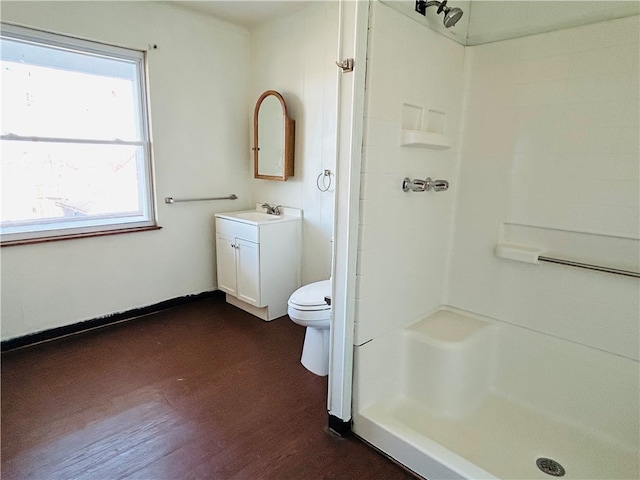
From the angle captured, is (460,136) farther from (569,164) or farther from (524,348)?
(524,348)

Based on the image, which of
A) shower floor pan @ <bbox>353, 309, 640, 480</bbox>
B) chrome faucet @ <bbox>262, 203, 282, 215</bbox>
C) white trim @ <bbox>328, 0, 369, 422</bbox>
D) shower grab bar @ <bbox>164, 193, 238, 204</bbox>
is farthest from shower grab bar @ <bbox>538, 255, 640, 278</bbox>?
shower grab bar @ <bbox>164, 193, 238, 204</bbox>

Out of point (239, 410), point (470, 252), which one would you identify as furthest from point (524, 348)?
point (239, 410)

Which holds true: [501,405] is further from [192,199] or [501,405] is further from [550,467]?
[192,199]

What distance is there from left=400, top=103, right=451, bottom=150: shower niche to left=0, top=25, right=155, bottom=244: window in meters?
2.08

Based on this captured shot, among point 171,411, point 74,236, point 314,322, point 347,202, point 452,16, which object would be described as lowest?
point 171,411

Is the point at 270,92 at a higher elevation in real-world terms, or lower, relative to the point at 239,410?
higher

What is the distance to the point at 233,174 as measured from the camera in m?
3.38

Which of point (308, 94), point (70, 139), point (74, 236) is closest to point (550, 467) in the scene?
point (308, 94)

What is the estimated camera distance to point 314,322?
7.17 ft

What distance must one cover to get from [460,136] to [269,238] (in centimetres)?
153

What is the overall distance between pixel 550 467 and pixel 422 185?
134cm

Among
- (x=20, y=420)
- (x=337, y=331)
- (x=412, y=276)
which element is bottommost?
(x=20, y=420)

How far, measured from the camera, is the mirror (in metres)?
2.97

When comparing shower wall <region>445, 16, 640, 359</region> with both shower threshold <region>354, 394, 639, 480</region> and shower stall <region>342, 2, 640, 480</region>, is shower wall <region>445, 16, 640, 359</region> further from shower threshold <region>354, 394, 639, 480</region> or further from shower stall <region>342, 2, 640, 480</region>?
shower threshold <region>354, 394, 639, 480</region>
